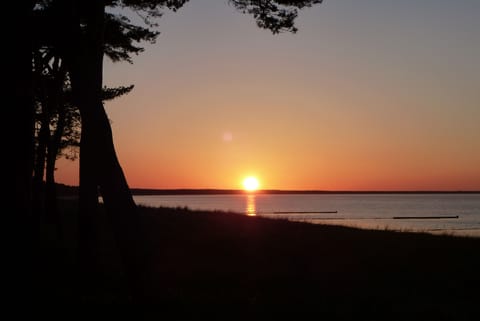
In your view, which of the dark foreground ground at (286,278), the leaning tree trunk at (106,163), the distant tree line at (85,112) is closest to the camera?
the distant tree line at (85,112)

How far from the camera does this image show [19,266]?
6699mm

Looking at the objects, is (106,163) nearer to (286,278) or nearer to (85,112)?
(85,112)

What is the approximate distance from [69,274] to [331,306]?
583 cm

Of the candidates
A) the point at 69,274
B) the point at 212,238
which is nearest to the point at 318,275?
the point at 69,274

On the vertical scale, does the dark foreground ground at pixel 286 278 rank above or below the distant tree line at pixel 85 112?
below

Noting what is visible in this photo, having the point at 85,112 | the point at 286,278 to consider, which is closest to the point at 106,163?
the point at 85,112

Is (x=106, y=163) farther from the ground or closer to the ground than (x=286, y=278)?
farther from the ground

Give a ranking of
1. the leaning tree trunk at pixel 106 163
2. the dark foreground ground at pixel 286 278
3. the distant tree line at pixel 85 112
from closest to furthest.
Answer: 1. the distant tree line at pixel 85 112
2. the leaning tree trunk at pixel 106 163
3. the dark foreground ground at pixel 286 278

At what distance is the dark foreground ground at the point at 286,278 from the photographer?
9.87 meters

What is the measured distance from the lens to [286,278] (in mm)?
13055

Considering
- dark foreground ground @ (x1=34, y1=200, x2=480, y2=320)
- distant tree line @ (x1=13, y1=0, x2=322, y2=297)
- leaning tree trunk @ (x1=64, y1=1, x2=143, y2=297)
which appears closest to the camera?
distant tree line @ (x1=13, y1=0, x2=322, y2=297)

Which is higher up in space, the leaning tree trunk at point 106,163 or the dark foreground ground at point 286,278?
the leaning tree trunk at point 106,163

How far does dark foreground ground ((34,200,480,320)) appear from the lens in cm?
987

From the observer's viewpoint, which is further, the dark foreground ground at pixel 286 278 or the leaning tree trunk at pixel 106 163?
the dark foreground ground at pixel 286 278
